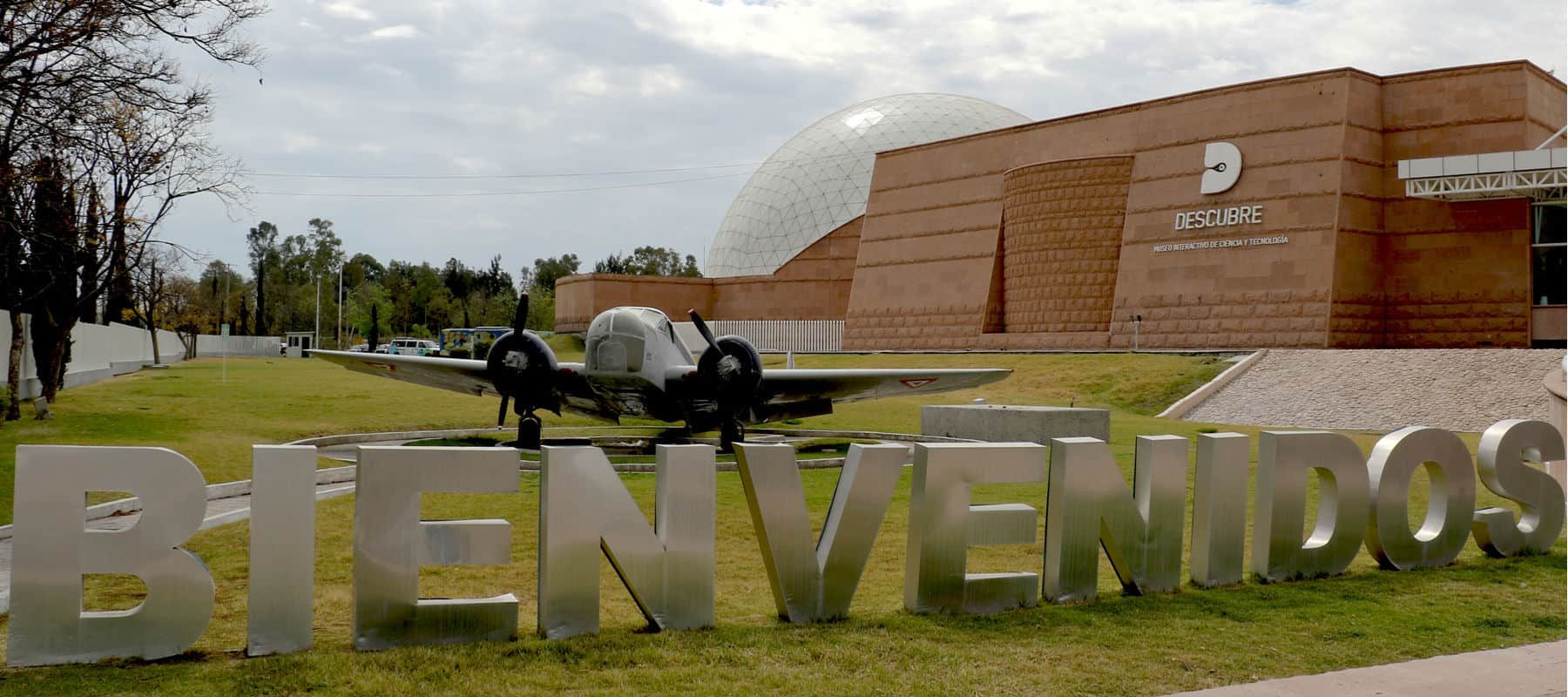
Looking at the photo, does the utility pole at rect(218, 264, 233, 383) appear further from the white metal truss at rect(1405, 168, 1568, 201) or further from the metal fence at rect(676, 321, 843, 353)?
the white metal truss at rect(1405, 168, 1568, 201)

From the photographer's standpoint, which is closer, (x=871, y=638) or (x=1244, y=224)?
(x=871, y=638)

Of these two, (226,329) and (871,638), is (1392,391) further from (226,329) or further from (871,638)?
(226,329)

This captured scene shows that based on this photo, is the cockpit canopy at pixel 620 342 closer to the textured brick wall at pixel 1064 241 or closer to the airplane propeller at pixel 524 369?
the airplane propeller at pixel 524 369

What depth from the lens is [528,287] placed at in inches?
4845

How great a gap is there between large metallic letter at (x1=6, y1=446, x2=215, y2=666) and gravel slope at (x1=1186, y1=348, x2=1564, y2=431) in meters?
29.2

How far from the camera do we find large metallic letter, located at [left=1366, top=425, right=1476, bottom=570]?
33.3 feet

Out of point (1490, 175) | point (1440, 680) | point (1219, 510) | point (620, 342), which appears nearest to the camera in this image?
point (1440, 680)

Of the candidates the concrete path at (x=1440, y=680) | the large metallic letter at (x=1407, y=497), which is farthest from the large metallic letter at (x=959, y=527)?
the large metallic letter at (x=1407, y=497)

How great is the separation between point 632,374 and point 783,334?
4620 centimetres

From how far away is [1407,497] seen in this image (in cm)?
1023

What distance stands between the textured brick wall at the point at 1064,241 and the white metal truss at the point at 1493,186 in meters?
11.7

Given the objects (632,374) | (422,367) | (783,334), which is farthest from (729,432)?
(783,334)

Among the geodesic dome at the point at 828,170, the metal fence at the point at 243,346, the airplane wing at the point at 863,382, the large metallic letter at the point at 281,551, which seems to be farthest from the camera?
the metal fence at the point at 243,346

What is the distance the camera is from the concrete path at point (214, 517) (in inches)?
415
